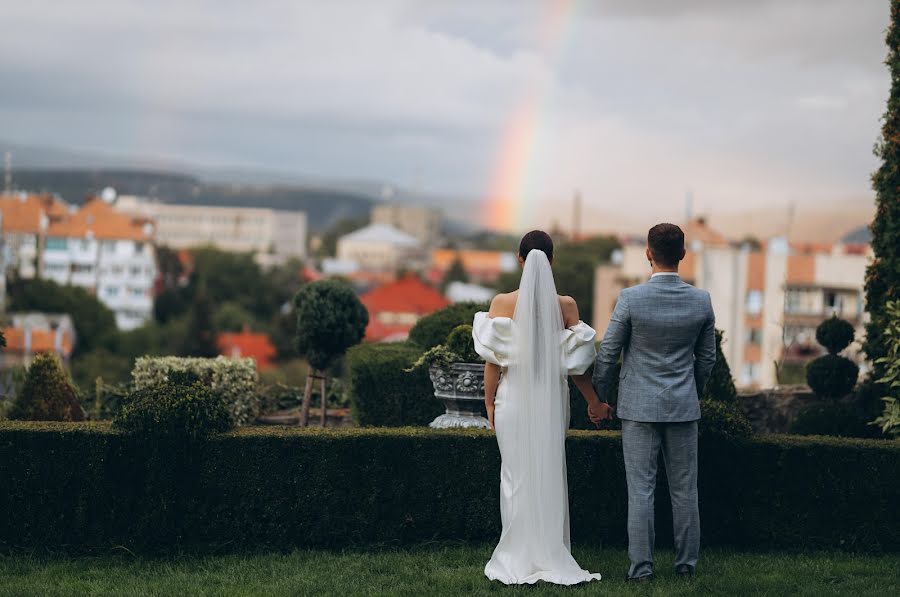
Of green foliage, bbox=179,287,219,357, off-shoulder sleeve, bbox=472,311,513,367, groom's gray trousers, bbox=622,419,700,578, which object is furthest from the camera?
green foliage, bbox=179,287,219,357

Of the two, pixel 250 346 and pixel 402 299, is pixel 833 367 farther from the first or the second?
pixel 402 299

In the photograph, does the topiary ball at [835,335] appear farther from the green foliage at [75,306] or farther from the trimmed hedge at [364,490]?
the green foliage at [75,306]

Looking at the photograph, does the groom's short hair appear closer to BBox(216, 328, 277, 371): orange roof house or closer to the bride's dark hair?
the bride's dark hair

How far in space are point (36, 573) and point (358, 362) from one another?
491 centimetres

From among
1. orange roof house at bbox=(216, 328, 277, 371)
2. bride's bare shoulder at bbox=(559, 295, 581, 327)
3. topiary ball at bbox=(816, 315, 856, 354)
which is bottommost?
orange roof house at bbox=(216, 328, 277, 371)

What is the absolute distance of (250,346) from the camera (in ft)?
351

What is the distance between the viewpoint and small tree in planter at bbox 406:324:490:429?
10.3 metres

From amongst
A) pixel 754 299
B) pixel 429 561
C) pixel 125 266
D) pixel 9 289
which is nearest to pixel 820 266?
pixel 754 299

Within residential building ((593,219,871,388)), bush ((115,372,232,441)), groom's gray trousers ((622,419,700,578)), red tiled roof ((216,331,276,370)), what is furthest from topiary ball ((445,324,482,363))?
red tiled roof ((216,331,276,370))

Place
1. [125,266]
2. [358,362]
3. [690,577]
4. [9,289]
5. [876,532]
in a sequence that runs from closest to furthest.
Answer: [690,577]
[876,532]
[358,362]
[9,289]
[125,266]

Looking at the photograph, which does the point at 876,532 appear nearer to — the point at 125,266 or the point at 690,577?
the point at 690,577

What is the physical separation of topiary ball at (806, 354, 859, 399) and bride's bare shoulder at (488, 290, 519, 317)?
603 centimetres

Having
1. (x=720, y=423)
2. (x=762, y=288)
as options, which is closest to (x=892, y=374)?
(x=720, y=423)

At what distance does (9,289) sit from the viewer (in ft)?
342
